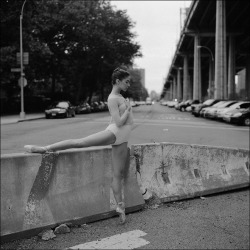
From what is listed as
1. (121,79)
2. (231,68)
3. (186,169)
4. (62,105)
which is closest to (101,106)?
(62,105)

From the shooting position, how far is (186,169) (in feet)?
20.9

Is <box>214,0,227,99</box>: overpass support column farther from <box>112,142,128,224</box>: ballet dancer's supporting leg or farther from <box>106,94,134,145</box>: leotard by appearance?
<box>106,94,134,145</box>: leotard

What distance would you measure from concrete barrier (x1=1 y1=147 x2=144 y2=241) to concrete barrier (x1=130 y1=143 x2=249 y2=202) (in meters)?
0.45

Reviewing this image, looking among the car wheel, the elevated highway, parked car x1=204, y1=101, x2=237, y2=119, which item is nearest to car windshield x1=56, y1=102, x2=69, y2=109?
parked car x1=204, y1=101, x2=237, y2=119

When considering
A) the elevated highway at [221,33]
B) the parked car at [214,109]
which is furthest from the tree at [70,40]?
the parked car at [214,109]

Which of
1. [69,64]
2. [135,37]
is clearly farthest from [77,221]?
[135,37]

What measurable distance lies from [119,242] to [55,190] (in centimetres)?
98

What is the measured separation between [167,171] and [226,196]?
1.27 m

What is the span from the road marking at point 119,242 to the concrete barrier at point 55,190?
1.78 feet

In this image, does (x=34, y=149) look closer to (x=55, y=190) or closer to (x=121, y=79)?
(x=55, y=190)

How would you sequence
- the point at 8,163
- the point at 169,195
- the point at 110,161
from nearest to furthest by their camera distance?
the point at 8,163, the point at 110,161, the point at 169,195

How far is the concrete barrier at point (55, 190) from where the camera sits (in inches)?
165

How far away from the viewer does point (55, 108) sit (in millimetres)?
33375

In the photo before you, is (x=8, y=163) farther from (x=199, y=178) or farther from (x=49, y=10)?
(x=49, y=10)
